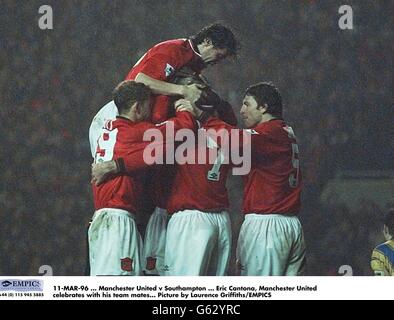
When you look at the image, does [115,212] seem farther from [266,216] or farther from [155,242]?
[266,216]

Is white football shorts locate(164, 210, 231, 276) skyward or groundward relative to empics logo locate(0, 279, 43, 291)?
skyward

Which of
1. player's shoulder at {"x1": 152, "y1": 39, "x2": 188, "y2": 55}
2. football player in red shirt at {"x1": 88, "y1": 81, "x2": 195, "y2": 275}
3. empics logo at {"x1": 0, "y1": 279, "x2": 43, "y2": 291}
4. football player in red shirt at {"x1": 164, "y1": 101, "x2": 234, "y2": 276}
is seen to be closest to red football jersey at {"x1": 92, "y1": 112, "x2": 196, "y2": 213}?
football player in red shirt at {"x1": 88, "y1": 81, "x2": 195, "y2": 275}

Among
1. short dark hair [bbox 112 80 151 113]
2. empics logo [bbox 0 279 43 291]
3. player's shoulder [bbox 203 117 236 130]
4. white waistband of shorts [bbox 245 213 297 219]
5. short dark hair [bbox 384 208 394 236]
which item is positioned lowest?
empics logo [bbox 0 279 43 291]

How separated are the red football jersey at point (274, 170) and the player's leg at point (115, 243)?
50 centimetres

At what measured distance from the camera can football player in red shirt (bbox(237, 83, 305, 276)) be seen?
3.60m

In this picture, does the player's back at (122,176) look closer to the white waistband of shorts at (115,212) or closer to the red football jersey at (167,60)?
the white waistband of shorts at (115,212)

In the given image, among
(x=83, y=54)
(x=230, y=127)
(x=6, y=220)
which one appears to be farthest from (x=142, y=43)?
(x=6, y=220)

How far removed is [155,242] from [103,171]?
36 centimetres

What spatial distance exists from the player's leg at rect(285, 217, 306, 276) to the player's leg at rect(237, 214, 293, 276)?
19 mm

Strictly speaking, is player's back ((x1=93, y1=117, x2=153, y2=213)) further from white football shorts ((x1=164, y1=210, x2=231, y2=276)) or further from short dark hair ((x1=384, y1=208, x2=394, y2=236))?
short dark hair ((x1=384, y1=208, x2=394, y2=236))

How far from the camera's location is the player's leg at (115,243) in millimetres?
3557

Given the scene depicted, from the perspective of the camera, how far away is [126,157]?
3.59 meters

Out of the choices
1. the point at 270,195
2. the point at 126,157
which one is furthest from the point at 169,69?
the point at 270,195
